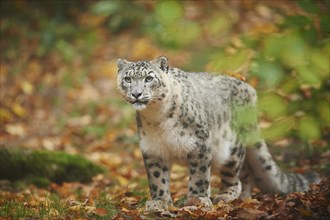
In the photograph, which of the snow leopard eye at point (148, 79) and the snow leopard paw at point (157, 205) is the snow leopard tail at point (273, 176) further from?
the snow leopard eye at point (148, 79)

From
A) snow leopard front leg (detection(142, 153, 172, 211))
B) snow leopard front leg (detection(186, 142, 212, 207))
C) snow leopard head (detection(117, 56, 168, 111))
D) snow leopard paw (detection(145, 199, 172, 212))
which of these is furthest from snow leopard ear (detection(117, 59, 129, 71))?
snow leopard paw (detection(145, 199, 172, 212))

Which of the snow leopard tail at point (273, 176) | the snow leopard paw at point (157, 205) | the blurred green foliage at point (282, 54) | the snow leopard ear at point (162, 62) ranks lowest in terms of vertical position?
the snow leopard paw at point (157, 205)

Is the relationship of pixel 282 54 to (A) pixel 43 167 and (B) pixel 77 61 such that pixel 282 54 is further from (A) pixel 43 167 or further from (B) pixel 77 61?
(B) pixel 77 61

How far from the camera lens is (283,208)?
249 inches

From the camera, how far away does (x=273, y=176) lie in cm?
841

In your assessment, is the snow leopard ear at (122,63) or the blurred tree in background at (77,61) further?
the blurred tree in background at (77,61)

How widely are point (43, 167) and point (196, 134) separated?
369 centimetres

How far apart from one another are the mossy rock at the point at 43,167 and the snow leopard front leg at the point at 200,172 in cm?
333

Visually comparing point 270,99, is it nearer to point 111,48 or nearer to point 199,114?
point 199,114

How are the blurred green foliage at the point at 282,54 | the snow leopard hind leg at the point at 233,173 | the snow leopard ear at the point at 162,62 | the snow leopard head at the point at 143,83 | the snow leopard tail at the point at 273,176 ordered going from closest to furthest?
the blurred green foliage at the point at 282,54
the snow leopard head at the point at 143,83
the snow leopard ear at the point at 162,62
the snow leopard hind leg at the point at 233,173
the snow leopard tail at the point at 273,176

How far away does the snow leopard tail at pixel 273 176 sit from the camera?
8375 millimetres

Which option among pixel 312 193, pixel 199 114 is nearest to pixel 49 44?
pixel 199 114

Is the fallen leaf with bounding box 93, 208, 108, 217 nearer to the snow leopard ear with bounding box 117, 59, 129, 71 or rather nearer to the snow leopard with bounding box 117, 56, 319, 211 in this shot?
the snow leopard with bounding box 117, 56, 319, 211

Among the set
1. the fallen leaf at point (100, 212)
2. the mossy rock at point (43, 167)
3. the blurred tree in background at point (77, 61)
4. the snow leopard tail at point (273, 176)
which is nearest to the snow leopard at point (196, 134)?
the snow leopard tail at point (273, 176)
